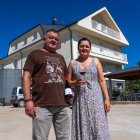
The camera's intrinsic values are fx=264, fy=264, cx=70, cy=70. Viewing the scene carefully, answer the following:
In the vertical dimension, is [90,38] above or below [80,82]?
above

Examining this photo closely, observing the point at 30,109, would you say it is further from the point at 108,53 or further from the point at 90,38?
the point at 108,53

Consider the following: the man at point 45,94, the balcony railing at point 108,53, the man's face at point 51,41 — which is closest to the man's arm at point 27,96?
the man at point 45,94

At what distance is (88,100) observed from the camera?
372cm

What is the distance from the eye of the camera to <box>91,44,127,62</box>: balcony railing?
99.8 ft

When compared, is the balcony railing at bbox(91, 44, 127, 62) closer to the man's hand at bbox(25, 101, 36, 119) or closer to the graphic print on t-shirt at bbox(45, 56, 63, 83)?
the graphic print on t-shirt at bbox(45, 56, 63, 83)

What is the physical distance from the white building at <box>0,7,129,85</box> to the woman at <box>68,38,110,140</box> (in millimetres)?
23571

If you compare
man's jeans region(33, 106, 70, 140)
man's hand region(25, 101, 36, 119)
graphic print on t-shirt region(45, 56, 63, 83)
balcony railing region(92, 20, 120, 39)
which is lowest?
man's jeans region(33, 106, 70, 140)

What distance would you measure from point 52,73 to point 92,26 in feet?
89.6

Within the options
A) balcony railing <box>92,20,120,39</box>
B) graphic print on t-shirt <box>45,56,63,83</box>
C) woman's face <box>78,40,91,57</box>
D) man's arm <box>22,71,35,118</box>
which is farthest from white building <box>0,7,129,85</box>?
man's arm <box>22,71,35,118</box>

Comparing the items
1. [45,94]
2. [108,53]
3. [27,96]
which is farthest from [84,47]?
[108,53]

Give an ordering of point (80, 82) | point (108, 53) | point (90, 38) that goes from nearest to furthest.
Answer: point (80, 82), point (90, 38), point (108, 53)

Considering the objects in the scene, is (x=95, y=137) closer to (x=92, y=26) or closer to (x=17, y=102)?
(x=17, y=102)

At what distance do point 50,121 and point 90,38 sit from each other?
91.7 ft

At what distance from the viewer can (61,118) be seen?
3.53m
